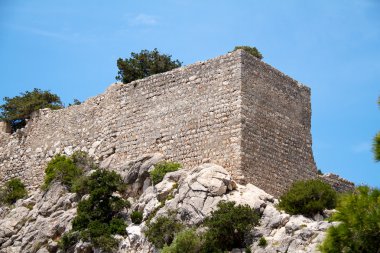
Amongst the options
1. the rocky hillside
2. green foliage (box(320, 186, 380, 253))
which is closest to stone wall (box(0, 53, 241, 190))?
the rocky hillside

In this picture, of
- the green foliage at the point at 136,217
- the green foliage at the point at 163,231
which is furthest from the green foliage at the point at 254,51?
the green foliage at the point at 163,231

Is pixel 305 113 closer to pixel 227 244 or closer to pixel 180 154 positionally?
pixel 180 154

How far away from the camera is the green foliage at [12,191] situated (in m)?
31.5

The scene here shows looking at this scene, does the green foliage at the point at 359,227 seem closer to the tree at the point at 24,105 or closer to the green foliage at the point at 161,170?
the green foliage at the point at 161,170

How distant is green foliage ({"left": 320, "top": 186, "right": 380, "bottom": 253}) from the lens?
581 inches

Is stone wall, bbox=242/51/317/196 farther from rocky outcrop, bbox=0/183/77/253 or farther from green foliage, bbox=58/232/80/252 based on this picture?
rocky outcrop, bbox=0/183/77/253

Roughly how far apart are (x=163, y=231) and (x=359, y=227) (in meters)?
8.84

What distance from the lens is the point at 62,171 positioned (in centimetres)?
2955

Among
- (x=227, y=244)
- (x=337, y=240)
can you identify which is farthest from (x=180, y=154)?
(x=337, y=240)

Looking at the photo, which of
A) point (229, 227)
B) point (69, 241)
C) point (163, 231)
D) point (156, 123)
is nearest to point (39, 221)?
point (69, 241)

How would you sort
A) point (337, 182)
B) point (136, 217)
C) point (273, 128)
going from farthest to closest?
point (337, 182), point (273, 128), point (136, 217)

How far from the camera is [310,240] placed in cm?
1992

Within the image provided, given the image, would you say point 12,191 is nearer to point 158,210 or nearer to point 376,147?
point 158,210

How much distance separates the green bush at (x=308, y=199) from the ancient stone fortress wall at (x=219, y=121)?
208cm
